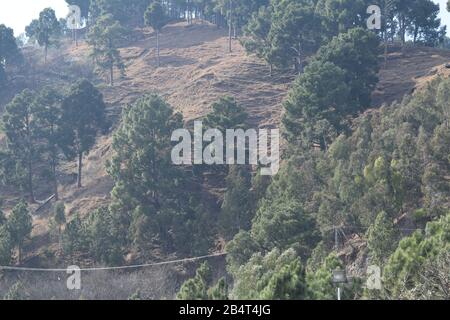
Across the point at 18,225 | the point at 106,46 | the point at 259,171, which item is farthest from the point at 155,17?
the point at 18,225

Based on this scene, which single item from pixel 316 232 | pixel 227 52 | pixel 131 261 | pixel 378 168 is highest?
pixel 227 52

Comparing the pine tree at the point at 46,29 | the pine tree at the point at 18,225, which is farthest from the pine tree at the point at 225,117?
the pine tree at the point at 46,29

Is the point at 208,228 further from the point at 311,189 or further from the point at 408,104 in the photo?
the point at 408,104

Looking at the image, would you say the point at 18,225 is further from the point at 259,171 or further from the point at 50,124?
the point at 259,171

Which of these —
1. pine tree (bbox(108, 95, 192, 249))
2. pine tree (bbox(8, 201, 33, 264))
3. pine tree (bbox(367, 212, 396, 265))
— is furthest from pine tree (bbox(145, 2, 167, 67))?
pine tree (bbox(367, 212, 396, 265))
